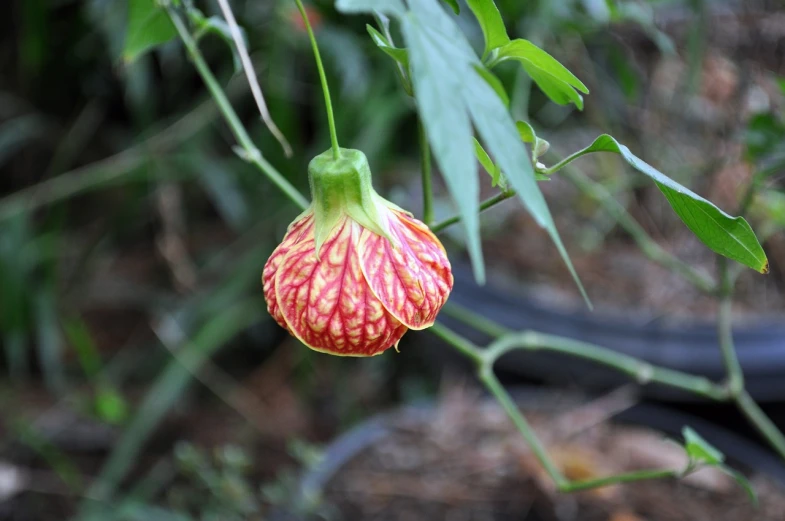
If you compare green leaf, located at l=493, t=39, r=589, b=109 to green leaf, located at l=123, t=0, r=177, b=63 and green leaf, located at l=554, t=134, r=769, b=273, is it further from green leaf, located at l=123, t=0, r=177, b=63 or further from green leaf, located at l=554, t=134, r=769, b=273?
green leaf, located at l=123, t=0, r=177, b=63

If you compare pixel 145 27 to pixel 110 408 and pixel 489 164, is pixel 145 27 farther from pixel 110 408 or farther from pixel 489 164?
pixel 110 408

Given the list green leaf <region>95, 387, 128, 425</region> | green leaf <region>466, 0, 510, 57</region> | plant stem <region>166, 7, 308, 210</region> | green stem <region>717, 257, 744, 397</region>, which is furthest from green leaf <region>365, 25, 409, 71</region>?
green leaf <region>95, 387, 128, 425</region>

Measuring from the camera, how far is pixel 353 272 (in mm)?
363

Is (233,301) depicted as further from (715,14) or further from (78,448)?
(715,14)

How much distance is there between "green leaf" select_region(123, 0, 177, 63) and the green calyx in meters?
0.19

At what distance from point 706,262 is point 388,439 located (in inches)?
26.0

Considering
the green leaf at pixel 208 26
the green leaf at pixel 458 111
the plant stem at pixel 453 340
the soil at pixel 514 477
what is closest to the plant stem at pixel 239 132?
the green leaf at pixel 208 26

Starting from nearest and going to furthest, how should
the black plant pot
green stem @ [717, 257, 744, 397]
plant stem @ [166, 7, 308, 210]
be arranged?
plant stem @ [166, 7, 308, 210], green stem @ [717, 257, 744, 397], the black plant pot

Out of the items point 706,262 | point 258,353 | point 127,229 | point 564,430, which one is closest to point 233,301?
point 258,353

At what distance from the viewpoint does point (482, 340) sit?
3.45 feet

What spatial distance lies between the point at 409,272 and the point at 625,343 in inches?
27.4

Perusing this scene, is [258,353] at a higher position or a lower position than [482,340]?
lower

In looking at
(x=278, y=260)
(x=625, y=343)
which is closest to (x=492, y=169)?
(x=278, y=260)

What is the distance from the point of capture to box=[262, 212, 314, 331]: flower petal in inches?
14.5
